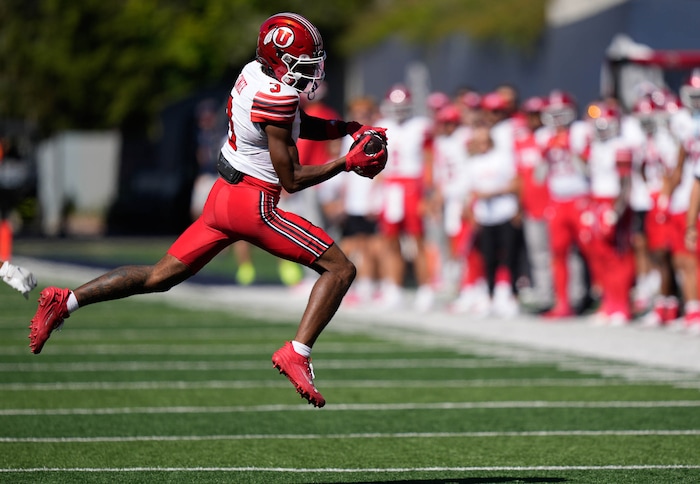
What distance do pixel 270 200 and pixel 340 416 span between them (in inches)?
76.6

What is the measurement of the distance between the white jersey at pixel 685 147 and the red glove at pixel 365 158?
5.39 m

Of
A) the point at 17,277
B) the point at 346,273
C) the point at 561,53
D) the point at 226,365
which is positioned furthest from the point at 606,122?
the point at 17,277

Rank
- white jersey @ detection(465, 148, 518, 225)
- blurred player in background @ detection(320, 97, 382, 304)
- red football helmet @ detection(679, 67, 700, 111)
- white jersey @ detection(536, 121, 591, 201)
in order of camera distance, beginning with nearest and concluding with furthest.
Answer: red football helmet @ detection(679, 67, 700, 111) < white jersey @ detection(536, 121, 591, 201) < white jersey @ detection(465, 148, 518, 225) < blurred player in background @ detection(320, 97, 382, 304)

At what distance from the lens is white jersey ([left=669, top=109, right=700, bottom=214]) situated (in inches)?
448

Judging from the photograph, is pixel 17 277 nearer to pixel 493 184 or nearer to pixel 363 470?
pixel 363 470

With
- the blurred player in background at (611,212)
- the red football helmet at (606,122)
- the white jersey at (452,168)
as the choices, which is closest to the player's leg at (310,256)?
the blurred player in background at (611,212)

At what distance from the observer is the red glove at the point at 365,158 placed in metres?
6.34

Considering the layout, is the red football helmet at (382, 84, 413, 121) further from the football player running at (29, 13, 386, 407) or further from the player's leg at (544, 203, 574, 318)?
the football player running at (29, 13, 386, 407)

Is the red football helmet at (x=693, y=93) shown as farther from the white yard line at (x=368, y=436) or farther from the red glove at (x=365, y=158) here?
the red glove at (x=365, y=158)

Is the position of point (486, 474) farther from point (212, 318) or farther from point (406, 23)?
point (406, 23)

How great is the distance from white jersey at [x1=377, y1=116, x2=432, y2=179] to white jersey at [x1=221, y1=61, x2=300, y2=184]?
7638 mm

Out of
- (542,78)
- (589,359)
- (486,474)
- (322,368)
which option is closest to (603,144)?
(589,359)

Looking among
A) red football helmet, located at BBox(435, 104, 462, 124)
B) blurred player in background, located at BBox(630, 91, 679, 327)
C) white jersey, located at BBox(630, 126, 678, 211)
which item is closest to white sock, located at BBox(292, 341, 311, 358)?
white jersey, located at BBox(630, 126, 678, 211)

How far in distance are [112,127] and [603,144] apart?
3316cm
